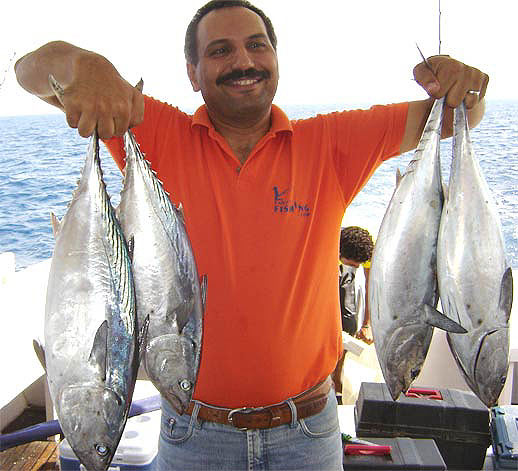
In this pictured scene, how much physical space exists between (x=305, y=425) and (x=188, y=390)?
0.49 meters

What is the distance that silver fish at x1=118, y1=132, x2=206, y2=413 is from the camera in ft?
3.21

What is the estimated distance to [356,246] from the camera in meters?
3.23

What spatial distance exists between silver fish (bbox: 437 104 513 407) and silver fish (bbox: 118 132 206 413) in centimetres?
49

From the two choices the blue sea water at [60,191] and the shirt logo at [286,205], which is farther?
the blue sea water at [60,191]

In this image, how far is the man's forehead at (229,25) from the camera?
4.58 ft

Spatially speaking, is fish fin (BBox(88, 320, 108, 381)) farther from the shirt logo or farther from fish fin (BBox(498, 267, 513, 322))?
fish fin (BBox(498, 267, 513, 322))

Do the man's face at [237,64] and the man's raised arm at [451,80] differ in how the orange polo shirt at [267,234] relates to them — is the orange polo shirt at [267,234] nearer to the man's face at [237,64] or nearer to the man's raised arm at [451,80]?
the man's face at [237,64]

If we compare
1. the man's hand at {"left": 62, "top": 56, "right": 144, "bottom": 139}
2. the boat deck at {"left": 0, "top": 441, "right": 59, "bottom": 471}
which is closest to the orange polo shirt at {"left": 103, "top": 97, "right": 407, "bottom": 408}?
the man's hand at {"left": 62, "top": 56, "right": 144, "bottom": 139}

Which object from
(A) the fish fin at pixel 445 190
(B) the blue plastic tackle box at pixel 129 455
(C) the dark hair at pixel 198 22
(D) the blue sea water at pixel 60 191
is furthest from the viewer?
(D) the blue sea water at pixel 60 191

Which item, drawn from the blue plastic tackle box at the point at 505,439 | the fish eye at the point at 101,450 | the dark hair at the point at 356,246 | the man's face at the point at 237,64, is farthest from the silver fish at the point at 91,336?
the dark hair at the point at 356,246

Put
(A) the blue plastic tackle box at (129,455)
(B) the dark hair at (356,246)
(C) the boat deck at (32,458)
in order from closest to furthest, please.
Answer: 1. (A) the blue plastic tackle box at (129,455)
2. (C) the boat deck at (32,458)
3. (B) the dark hair at (356,246)

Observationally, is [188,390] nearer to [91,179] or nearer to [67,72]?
[91,179]

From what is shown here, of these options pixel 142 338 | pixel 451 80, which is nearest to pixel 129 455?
pixel 142 338

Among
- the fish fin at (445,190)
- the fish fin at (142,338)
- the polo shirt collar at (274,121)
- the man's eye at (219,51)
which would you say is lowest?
the fish fin at (142,338)
